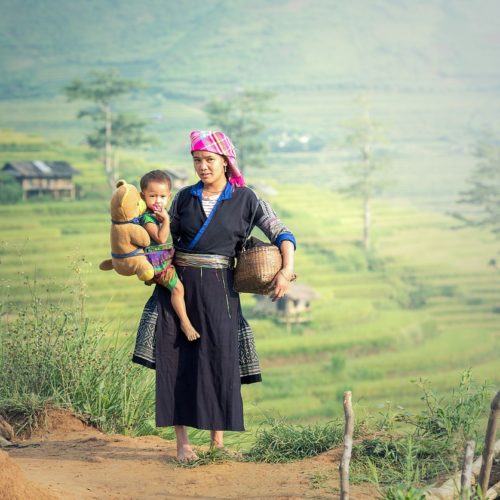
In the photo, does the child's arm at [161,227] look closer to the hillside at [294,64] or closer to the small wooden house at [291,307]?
the small wooden house at [291,307]

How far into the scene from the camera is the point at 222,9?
52000 mm

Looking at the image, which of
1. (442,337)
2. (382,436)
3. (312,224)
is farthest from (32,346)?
(312,224)

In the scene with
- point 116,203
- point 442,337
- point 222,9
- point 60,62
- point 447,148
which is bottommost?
point 442,337

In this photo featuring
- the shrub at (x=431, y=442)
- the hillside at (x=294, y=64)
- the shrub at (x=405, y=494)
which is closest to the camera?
the shrub at (x=405, y=494)

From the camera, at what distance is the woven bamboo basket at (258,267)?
4594mm

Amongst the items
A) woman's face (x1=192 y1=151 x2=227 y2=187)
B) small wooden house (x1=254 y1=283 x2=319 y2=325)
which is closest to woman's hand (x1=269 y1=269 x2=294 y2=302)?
woman's face (x1=192 y1=151 x2=227 y2=187)

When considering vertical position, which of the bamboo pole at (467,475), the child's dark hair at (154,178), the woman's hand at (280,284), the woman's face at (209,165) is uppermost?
the woman's face at (209,165)

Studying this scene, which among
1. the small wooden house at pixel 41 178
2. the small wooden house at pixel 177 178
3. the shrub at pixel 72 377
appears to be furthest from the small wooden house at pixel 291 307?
the shrub at pixel 72 377

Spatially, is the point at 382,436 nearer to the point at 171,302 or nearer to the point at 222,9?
the point at 171,302

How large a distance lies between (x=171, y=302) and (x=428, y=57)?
151 feet

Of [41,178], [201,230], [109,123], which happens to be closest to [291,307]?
[41,178]

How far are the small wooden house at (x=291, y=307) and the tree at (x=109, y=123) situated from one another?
831 centimetres

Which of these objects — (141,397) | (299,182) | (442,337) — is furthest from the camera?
(299,182)

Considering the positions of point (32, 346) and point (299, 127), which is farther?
point (299, 127)
